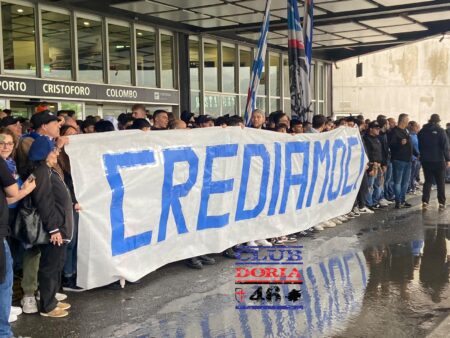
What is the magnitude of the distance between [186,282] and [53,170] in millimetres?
1934

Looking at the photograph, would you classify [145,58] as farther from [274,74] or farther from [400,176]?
[400,176]

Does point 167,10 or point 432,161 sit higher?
point 167,10

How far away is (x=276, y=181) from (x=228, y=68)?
10917 millimetres

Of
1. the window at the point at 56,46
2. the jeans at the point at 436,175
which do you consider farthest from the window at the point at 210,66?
the jeans at the point at 436,175

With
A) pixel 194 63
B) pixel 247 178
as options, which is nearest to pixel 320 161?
pixel 247 178

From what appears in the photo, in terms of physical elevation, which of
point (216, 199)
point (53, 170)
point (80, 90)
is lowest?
point (216, 199)

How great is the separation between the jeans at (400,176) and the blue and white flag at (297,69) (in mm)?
2372

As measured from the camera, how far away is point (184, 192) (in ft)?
19.1

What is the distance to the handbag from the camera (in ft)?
14.2

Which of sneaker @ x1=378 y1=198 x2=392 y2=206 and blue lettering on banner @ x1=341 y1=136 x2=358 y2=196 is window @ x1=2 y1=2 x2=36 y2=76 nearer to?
blue lettering on banner @ x1=341 y1=136 x2=358 y2=196

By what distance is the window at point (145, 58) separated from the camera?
46.1 feet

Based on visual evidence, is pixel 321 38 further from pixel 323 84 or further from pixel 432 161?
pixel 432 161

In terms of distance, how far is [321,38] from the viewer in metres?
17.3

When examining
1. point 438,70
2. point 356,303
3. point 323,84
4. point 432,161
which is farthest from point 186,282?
point 438,70
